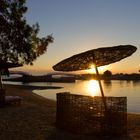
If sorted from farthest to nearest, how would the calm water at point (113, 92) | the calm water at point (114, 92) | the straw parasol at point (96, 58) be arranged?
1. the calm water at point (113, 92)
2. the calm water at point (114, 92)
3. the straw parasol at point (96, 58)

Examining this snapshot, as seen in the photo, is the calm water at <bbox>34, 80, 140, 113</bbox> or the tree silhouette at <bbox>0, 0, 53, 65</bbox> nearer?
the tree silhouette at <bbox>0, 0, 53, 65</bbox>

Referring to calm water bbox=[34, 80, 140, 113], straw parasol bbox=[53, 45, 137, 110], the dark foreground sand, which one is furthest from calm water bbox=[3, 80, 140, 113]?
straw parasol bbox=[53, 45, 137, 110]

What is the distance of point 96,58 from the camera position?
1415cm

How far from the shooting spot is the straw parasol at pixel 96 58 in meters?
13.0

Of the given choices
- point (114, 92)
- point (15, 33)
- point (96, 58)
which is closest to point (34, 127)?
point (96, 58)

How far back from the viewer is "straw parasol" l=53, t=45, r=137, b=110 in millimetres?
12995

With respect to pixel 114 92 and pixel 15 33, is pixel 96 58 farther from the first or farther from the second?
pixel 114 92

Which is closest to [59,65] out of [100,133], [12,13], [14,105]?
[100,133]

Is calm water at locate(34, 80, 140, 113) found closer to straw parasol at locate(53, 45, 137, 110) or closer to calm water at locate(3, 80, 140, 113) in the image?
calm water at locate(3, 80, 140, 113)

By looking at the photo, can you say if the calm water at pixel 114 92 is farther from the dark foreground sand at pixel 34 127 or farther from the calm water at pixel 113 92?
the dark foreground sand at pixel 34 127

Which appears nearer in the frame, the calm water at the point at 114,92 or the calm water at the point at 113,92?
the calm water at the point at 114,92

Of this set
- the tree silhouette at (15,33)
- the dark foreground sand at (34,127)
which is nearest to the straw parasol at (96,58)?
the dark foreground sand at (34,127)

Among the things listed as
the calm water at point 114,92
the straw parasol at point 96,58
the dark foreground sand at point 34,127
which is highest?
the straw parasol at point 96,58

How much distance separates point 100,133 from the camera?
43.1 ft
